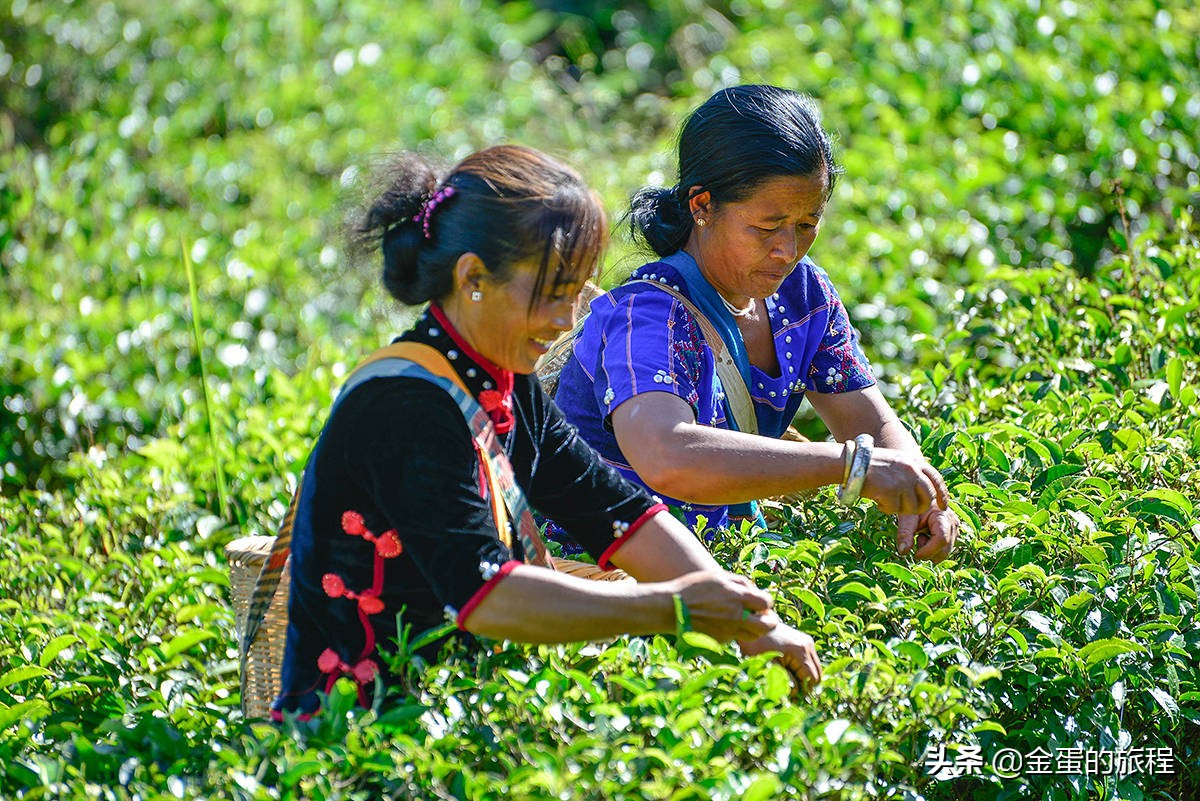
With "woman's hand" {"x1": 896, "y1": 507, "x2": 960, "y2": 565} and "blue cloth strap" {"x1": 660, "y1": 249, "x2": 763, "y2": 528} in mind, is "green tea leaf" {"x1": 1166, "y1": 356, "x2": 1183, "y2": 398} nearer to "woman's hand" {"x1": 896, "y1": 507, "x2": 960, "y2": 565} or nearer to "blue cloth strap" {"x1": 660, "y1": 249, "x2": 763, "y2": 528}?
"woman's hand" {"x1": 896, "y1": 507, "x2": 960, "y2": 565}

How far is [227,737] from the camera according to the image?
231 cm

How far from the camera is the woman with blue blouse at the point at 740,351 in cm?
263

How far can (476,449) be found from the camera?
89.4 inches

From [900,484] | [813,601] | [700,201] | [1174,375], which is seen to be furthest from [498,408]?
[1174,375]

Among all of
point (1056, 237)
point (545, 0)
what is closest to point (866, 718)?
point (1056, 237)

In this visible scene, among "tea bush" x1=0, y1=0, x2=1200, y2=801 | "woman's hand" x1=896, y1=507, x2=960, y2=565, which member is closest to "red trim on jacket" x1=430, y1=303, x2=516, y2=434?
"tea bush" x1=0, y1=0, x2=1200, y2=801

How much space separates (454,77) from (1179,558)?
6072mm

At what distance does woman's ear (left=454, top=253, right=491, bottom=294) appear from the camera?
7.47ft

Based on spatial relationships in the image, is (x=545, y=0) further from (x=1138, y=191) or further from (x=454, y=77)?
(x=1138, y=191)

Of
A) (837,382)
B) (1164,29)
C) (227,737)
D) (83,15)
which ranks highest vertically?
(83,15)

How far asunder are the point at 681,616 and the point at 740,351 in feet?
3.58

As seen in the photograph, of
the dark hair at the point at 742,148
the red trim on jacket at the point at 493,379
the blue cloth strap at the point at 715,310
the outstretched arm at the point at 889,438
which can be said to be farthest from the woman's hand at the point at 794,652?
the dark hair at the point at 742,148

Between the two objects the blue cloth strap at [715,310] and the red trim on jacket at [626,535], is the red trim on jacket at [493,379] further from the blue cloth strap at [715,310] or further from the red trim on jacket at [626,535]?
the blue cloth strap at [715,310]

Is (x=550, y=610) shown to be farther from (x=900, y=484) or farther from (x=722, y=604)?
(x=900, y=484)
